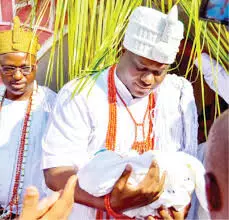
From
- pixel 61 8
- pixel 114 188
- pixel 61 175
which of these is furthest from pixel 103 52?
pixel 114 188

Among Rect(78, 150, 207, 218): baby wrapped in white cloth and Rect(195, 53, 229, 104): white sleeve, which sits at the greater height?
Rect(78, 150, 207, 218): baby wrapped in white cloth

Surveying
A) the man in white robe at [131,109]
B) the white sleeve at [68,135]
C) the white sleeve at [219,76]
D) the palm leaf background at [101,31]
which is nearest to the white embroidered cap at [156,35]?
the man in white robe at [131,109]

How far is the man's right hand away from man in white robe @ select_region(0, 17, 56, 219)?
128 cm

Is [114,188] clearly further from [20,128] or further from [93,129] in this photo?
[20,128]

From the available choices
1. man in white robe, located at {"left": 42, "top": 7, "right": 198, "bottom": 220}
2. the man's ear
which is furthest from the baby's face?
the man's ear

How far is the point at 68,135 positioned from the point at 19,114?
1.16 metres

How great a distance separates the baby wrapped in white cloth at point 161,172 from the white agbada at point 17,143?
4.07 ft

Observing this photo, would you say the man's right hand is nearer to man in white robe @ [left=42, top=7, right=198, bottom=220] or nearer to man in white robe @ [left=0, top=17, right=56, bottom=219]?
man in white robe @ [left=42, top=7, right=198, bottom=220]

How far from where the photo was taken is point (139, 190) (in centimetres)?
214

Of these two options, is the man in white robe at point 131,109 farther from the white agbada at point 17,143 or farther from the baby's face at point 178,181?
the white agbada at point 17,143

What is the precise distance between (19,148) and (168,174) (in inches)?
59.3

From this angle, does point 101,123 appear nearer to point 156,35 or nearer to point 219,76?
point 156,35

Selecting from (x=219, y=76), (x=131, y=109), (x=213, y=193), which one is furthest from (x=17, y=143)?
(x=213, y=193)

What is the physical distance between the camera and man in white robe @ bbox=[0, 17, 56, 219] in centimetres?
343
